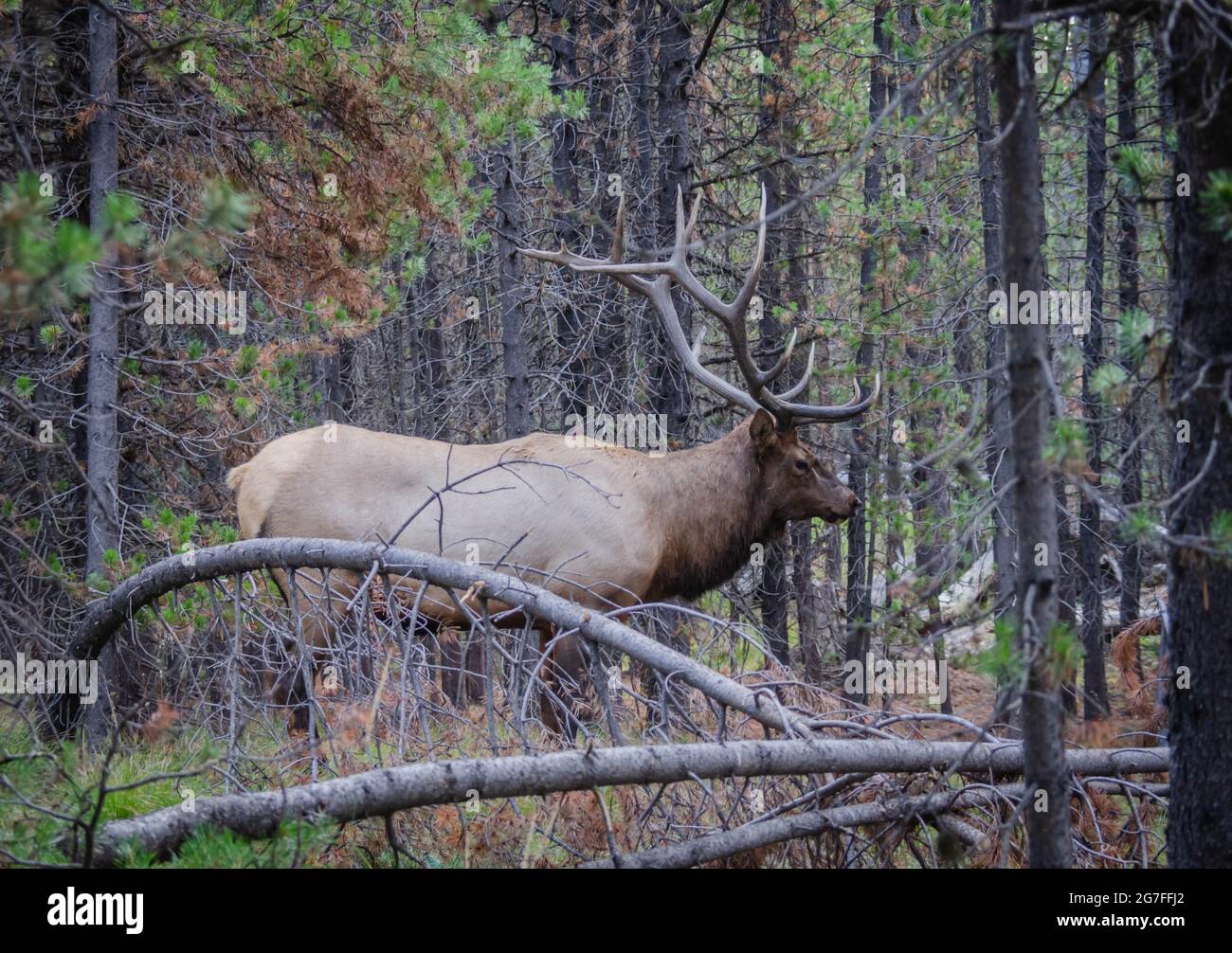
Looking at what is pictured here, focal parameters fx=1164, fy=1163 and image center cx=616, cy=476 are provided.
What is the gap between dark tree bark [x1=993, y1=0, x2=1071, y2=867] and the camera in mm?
3000

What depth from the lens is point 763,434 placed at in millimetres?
8594

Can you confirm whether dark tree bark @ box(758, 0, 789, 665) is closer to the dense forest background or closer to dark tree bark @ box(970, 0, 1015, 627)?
the dense forest background

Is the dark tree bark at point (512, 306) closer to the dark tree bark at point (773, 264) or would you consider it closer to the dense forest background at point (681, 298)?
the dense forest background at point (681, 298)

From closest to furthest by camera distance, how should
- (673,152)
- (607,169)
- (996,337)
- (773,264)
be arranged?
(996,337)
(673,152)
(773,264)
(607,169)

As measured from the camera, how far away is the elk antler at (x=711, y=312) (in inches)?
307

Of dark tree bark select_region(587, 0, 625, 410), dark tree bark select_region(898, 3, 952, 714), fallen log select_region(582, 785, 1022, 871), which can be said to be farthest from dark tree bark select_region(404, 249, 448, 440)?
fallen log select_region(582, 785, 1022, 871)

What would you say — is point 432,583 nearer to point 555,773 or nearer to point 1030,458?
point 555,773

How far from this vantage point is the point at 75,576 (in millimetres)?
7477

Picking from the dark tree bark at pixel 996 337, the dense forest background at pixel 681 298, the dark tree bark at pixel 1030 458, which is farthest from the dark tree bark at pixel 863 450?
the dark tree bark at pixel 1030 458

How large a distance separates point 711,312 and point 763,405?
83cm

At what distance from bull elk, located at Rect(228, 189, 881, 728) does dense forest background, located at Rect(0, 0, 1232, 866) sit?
593mm

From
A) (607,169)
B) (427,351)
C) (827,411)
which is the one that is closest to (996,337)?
(827,411)

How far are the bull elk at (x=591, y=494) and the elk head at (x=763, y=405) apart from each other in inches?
0.5
